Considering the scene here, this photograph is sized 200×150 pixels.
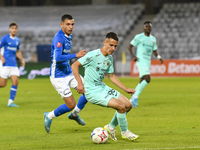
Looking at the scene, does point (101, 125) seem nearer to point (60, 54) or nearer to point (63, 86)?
point (63, 86)

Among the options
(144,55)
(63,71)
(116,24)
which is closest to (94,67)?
(63,71)

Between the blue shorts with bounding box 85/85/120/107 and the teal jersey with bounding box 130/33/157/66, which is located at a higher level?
the teal jersey with bounding box 130/33/157/66

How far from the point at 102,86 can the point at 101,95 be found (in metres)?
0.20

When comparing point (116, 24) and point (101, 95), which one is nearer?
point (101, 95)

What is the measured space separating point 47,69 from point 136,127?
13297 mm

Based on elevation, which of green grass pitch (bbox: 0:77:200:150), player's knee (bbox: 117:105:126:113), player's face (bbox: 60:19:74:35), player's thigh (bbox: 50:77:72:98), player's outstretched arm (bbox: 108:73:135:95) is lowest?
green grass pitch (bbox: 0:77:200:150)

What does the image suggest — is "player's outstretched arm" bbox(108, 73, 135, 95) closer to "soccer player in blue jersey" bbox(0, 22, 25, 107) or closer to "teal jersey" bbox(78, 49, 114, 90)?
"teal jersey" bbox(78, 49, 114, 90)

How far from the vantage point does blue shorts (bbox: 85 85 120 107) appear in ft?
17.7

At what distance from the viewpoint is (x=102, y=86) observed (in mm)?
5598

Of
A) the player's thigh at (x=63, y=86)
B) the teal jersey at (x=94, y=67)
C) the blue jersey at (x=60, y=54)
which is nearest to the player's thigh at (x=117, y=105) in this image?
the teal jersey at (x=94, y=67)

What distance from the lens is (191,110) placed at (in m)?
8.87

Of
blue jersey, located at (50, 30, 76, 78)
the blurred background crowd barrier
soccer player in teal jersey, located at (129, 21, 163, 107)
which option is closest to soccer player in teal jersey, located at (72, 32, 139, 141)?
blue jersey, located at (50, 30, 76, 78)

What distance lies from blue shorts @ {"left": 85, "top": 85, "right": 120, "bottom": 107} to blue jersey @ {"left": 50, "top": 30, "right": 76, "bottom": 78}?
33.0 inches

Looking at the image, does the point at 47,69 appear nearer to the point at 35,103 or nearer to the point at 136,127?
the point at 35,103
